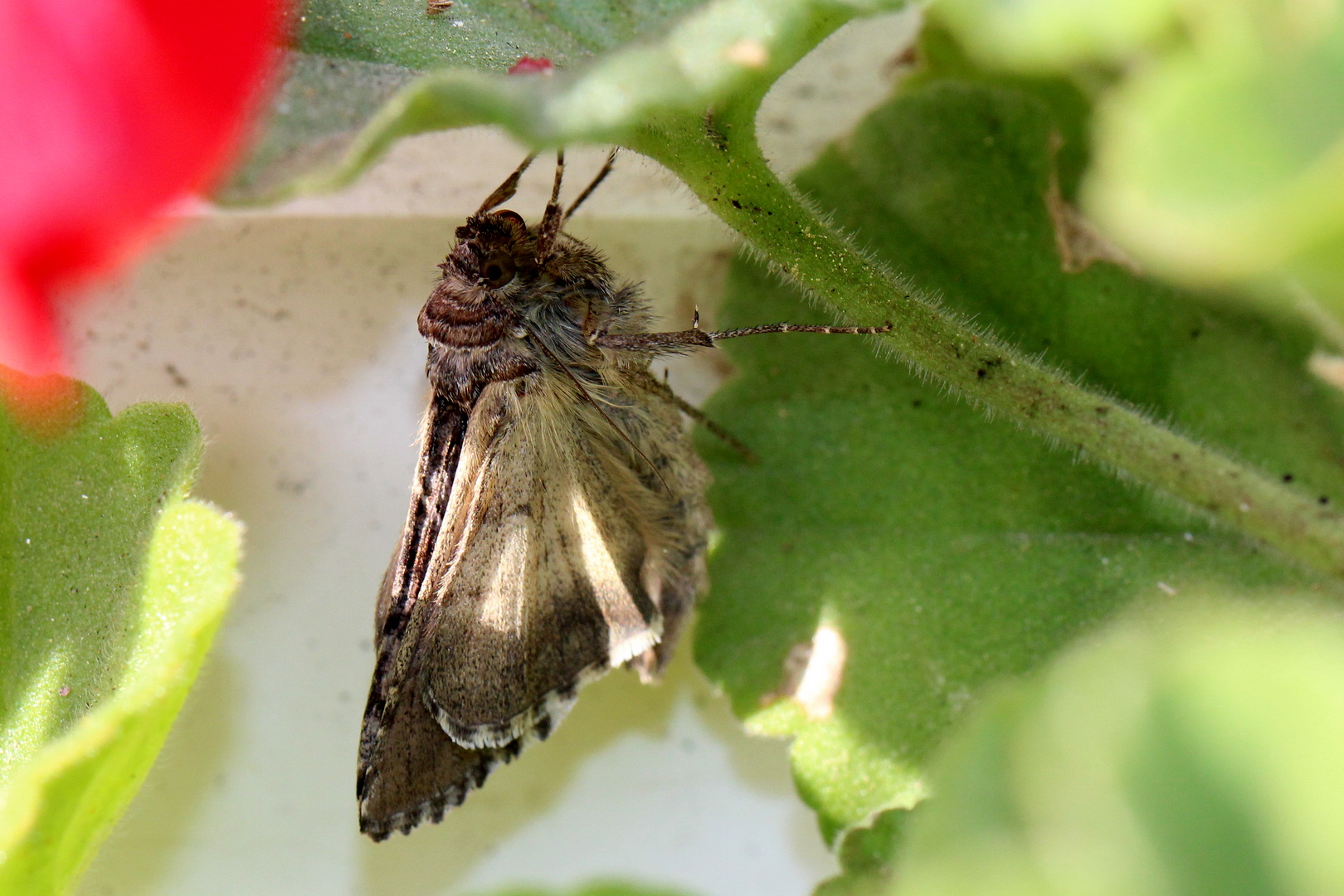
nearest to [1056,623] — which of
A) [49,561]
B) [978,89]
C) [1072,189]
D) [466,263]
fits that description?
[1072,189]

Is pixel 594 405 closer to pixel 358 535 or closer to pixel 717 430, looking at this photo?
pixel 717 430

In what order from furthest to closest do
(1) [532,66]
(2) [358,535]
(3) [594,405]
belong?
(2) [358,535]
(3) [594,405]
(1) [532,66]

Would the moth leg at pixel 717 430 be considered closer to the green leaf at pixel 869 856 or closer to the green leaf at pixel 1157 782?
the green leaf at pixel 869 856

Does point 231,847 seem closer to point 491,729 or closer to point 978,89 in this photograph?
point 491,729

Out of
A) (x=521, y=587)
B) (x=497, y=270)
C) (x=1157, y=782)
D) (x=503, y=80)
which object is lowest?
(x=521, y=587)

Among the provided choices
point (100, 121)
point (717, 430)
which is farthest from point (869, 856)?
point (100, 121)

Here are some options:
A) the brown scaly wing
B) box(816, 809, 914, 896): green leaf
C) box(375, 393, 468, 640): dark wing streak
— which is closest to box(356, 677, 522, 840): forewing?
the brown scaly wing
